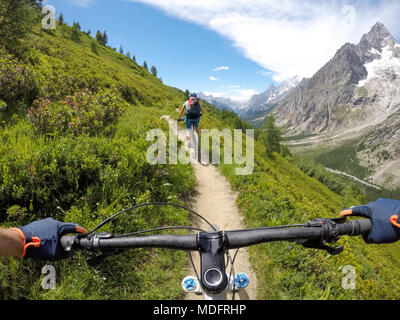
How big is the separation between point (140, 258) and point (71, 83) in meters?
11.0

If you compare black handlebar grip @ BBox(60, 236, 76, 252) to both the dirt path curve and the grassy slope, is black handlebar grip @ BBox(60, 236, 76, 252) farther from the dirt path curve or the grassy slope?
the dirt path curve

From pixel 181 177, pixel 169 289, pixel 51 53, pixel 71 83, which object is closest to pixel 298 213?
pixel 181 177

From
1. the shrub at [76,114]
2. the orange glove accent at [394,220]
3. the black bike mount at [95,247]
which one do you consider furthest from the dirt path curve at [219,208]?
the shrub at [76,114]

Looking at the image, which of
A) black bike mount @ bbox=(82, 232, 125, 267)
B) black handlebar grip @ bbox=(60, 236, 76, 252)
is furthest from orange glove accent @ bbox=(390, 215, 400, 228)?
black handlebar grip @ bbox=(60, 236, 76, 252)

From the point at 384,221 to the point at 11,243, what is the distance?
3.32 m

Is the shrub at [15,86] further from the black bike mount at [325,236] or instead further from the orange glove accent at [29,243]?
the black bike mount at [325,236]

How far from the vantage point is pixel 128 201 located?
5.20 m

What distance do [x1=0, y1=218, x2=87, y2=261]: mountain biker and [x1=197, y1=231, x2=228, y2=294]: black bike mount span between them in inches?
48.9

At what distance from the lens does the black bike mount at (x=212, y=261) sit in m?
1.47

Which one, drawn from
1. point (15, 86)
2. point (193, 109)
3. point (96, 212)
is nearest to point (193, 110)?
point (193, 109)

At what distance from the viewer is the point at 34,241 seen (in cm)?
167

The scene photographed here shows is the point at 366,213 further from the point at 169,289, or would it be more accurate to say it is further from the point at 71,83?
the point at 71,83

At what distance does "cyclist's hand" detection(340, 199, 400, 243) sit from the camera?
A: 72.0 inches

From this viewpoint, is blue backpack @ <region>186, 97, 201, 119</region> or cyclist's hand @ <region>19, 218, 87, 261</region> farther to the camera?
blue backpack @ <region>186, 97, 201, 119</region>
